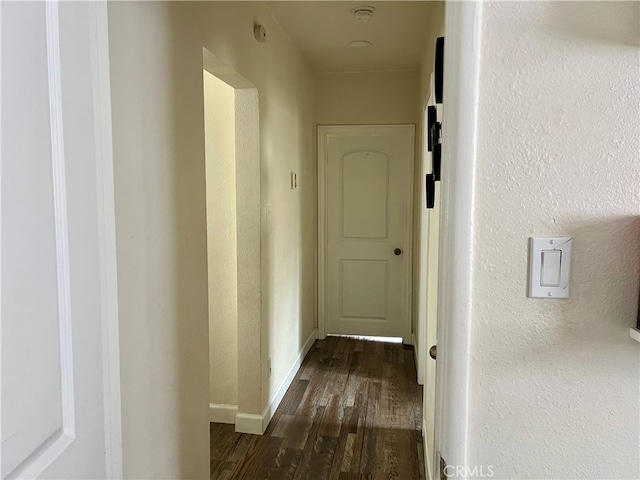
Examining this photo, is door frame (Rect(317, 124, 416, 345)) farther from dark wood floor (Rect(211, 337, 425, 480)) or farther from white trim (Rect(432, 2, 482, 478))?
white trim (Rect(432, 2, 482, 478))

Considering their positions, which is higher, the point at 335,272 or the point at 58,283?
the point at 58,283

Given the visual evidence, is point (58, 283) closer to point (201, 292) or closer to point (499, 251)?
point (499, 251)

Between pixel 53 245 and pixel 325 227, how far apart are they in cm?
373

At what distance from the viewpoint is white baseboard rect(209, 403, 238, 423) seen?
289 centimetres

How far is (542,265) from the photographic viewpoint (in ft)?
2.77

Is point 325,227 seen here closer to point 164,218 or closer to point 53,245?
point 164,218

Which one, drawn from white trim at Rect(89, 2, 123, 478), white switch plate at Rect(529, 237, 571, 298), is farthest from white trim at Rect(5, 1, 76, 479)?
white switch plate at Rect(529, 237, 571, 298)

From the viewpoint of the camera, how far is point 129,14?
1193 millimetres

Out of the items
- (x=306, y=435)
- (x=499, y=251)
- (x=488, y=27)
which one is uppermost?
(x=488, y=27)

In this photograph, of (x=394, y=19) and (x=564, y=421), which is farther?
(x=394, y=19)

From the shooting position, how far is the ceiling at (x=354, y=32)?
2691 millimetres

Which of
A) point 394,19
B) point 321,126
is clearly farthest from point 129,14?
point 321,126

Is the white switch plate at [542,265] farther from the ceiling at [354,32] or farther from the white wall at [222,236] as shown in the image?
the white wall at [222,236]

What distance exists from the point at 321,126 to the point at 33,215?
3.76 meters
